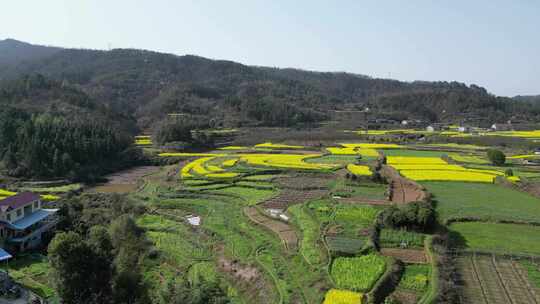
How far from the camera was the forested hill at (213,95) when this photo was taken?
86688 millimetres

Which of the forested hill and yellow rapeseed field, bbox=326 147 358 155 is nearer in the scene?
yellow rapeseed field, bbox=326 147 358 155

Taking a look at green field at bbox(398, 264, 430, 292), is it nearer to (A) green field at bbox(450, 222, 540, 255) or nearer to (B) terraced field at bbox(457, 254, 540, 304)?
(B) terraced field at bbox(457, 254, 540, 304)

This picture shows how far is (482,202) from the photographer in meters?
26.0

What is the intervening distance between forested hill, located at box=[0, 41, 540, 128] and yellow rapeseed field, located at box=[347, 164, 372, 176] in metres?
41.9

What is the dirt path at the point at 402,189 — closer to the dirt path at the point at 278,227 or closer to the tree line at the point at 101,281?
the dirt path at the point at 278,227

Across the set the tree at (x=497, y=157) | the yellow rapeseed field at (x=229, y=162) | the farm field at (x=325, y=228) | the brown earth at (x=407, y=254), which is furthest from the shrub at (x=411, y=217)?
the yellow rapeseed field at (x=229, y=162)

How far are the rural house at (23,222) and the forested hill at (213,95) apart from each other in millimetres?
53547

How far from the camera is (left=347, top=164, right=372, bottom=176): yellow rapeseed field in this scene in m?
34.1

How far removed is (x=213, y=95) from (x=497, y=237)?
9482 cm

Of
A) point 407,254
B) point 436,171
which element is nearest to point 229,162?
point 436,171

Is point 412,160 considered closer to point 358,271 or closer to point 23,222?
point 358,271

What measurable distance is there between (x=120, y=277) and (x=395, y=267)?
10.8 meters

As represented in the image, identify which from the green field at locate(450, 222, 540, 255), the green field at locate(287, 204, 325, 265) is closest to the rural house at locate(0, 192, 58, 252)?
the green field at locate(287, 204, 325, 265)

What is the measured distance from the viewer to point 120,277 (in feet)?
46.7
